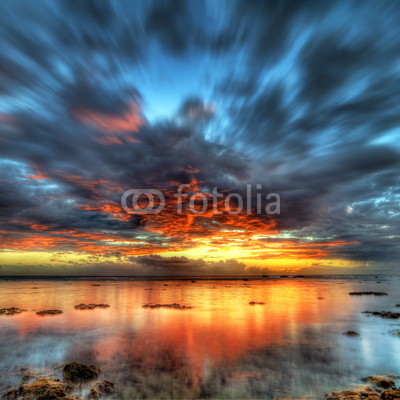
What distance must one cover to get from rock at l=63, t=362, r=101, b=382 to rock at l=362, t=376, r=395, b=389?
12.1 metres

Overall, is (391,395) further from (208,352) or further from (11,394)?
(11,394)

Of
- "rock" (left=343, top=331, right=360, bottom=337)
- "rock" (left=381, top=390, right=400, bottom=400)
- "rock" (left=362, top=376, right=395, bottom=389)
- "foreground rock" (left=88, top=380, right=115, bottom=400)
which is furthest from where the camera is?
"rock" (left=343, top=331, right=360, bottom=337)

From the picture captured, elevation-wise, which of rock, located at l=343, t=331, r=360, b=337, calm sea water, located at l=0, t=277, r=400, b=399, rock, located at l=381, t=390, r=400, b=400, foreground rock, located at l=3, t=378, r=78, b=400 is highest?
rock, located at l=381, t=390, r=400, b=400

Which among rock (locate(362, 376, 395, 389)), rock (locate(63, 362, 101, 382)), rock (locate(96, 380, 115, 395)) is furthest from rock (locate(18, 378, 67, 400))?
rock (locate(362, 376, 395, 389))

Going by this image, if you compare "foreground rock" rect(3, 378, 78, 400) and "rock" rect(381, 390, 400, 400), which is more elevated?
"rock" rect(381, 390, 400, 400)

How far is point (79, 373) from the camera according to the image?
1204cm

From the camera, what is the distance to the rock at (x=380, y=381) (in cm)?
1123

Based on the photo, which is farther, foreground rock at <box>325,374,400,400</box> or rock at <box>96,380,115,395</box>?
rock at <box>96,380,115,395</box>

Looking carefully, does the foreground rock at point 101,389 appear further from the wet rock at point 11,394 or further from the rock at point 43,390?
the wet rock at point 11,394

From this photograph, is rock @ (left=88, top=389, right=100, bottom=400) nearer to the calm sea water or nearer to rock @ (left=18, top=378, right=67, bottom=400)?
the calm sea water

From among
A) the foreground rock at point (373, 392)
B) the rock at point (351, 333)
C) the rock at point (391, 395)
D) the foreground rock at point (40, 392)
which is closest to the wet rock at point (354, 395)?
the foreground rock at point (373, 392)

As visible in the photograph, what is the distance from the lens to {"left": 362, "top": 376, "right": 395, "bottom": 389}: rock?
442 inches

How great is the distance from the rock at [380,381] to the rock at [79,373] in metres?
12.1

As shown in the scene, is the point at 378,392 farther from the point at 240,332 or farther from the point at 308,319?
the point at 308,319
